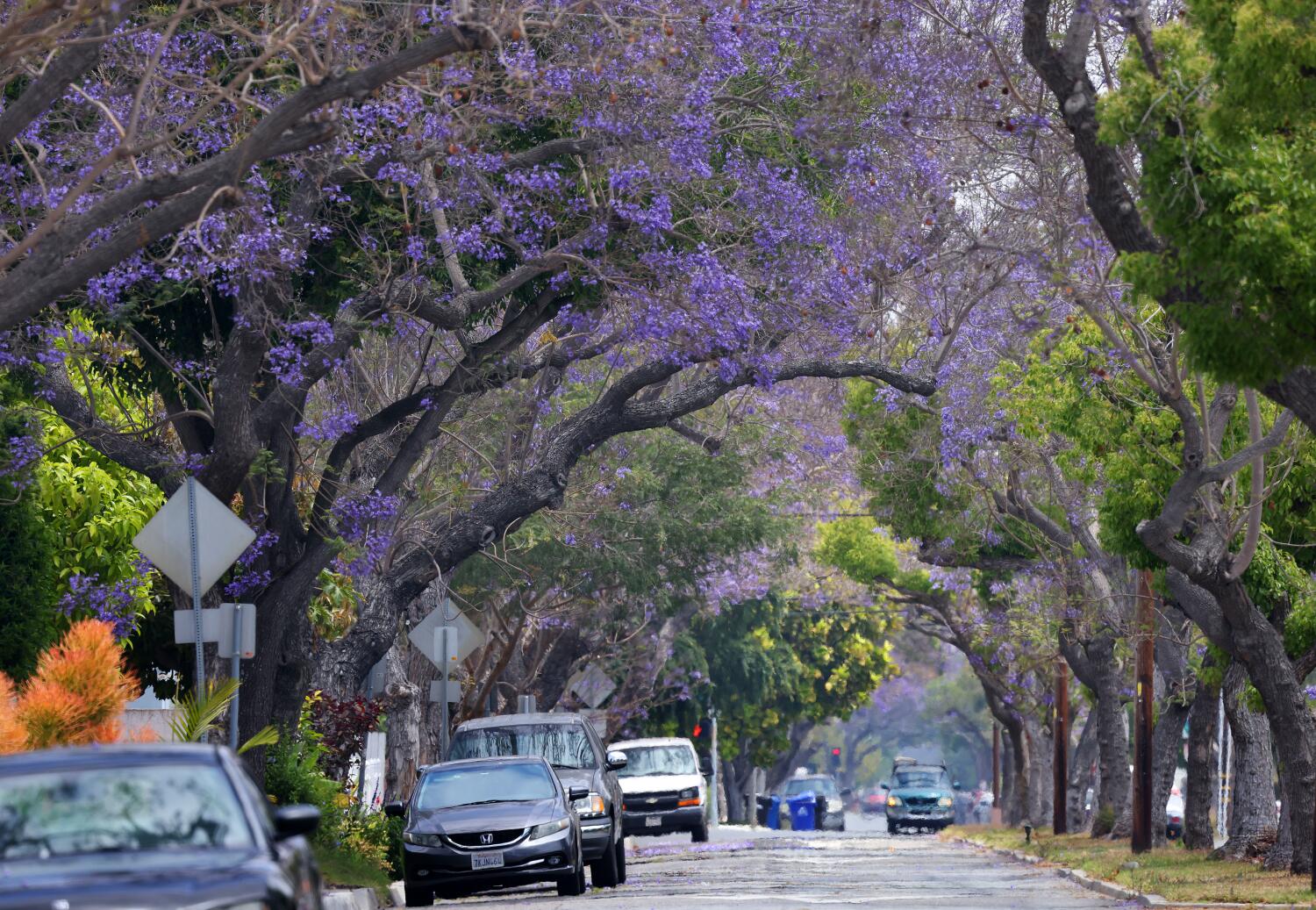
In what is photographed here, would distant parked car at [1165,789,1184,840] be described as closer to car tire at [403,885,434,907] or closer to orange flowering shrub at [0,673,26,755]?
car tire at [403,885,434,907]

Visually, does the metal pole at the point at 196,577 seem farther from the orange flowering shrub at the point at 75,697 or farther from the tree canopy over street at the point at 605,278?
the tree canopy over street at the point at 605,278

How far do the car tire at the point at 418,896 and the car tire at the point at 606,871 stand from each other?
11.1 ft

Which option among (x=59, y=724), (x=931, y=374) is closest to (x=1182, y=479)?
(x=931, y=374)

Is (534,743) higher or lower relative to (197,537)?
lower

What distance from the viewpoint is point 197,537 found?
14.9 m

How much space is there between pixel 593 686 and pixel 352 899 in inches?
1287

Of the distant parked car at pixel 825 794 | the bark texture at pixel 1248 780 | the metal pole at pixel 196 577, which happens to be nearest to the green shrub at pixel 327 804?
the metal pole at pixel 196 577

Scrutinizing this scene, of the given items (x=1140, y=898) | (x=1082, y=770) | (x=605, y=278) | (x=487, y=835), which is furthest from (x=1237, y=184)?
(x=1082, y=770)

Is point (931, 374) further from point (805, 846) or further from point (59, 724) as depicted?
point (805, 846)

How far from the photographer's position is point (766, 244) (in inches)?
803

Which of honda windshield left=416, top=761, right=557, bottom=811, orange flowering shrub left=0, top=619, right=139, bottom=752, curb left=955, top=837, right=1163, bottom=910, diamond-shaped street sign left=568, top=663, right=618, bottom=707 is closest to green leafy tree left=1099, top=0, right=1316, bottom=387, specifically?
curb left=955, top=837, right=1163, bottom=910

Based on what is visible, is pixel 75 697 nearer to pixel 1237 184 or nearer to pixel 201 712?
pixel 201 712

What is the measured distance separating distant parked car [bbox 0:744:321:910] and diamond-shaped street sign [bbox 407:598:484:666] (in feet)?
54.7

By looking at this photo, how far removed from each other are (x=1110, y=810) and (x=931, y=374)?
48.7 feet
